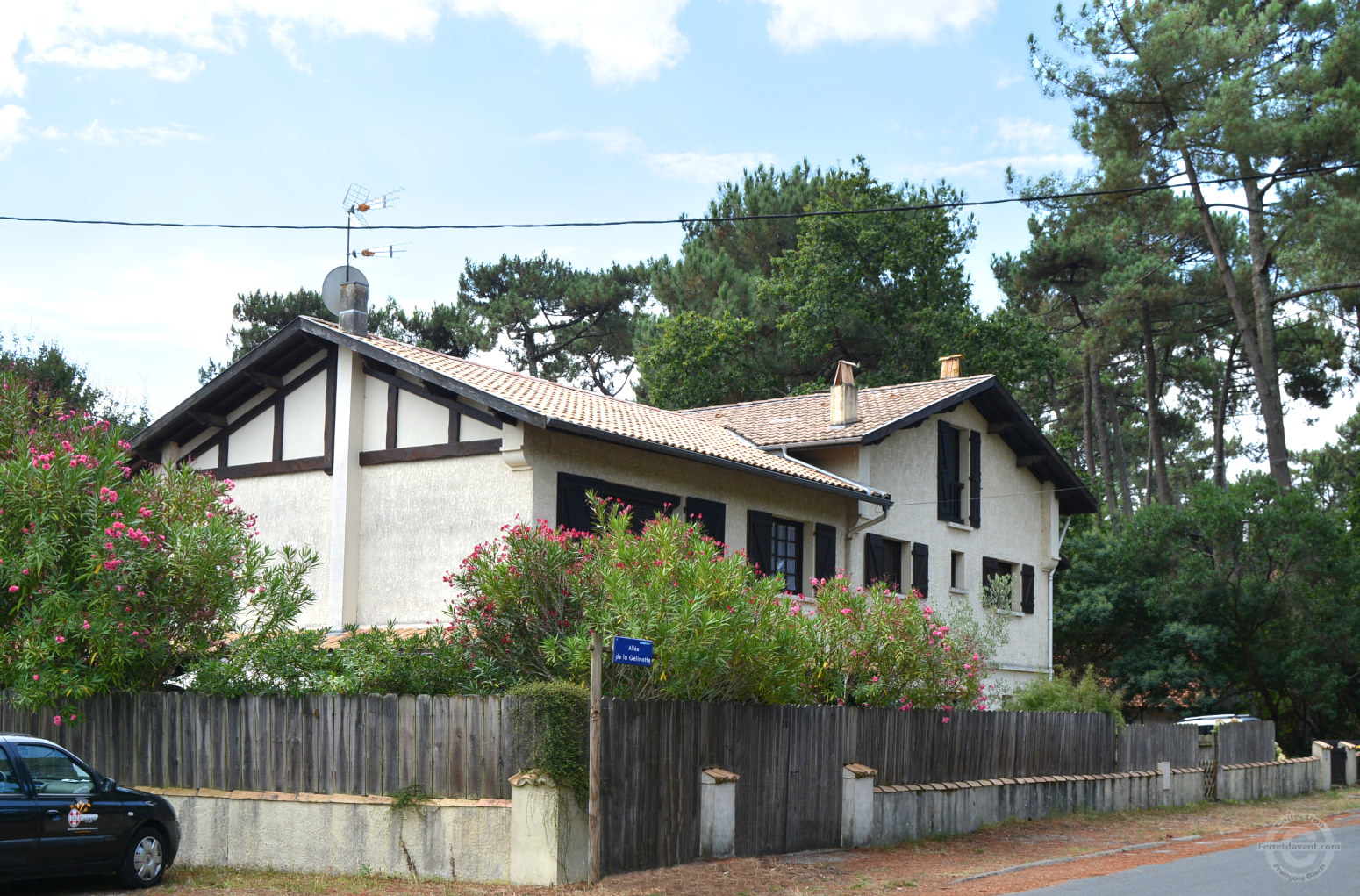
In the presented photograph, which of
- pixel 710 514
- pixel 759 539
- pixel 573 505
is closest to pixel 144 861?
pixel 573 505

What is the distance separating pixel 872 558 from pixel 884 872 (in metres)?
11.4

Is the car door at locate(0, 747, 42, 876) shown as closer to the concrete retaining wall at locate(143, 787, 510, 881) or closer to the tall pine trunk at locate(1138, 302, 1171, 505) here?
the concrete retaining wall at locate(143, 787, 510, 881)

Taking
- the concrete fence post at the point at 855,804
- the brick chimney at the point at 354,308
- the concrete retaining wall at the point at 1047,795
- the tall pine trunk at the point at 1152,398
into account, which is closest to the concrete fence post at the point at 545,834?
the concrete fence post at the point at 855,804

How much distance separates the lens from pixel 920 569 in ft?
84.5

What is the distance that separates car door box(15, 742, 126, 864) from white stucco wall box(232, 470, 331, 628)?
784 centimetres

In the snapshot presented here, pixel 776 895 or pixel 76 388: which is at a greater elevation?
pixel 76 388

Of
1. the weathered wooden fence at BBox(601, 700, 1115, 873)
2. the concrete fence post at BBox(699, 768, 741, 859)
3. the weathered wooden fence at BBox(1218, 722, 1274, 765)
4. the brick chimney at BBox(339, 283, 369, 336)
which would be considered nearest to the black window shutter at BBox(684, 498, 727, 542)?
the weathered wooden fence at BBox(601, 700, 1115, 873)

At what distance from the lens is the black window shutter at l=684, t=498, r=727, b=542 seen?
68.2ft

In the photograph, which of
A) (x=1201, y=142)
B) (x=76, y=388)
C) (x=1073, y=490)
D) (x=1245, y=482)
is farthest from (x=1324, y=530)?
(x=76, y=388)

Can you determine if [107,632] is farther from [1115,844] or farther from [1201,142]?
[1201,142]

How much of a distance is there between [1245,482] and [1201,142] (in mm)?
9294

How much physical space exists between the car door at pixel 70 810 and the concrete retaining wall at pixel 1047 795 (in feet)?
28.0

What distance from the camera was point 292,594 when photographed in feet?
47.7

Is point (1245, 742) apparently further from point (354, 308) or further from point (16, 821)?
point (16, 821)
